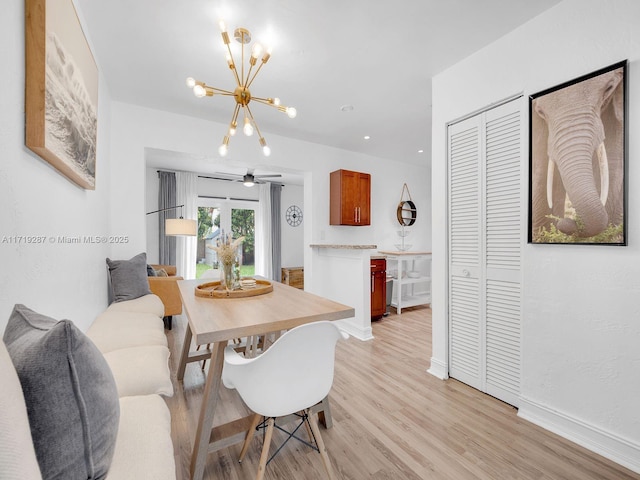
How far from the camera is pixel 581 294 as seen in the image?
5.44 feet

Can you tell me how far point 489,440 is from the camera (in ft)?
5.49

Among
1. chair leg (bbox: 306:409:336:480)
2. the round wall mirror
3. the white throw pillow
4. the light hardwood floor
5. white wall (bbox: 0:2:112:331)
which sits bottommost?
the light hardwood floor

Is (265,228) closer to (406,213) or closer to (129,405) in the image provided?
(406,213)

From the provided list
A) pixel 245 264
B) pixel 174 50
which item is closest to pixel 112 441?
pixel 174 50

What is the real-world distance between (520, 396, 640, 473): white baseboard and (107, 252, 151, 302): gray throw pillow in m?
3.30

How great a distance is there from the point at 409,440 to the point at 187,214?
5.47 m

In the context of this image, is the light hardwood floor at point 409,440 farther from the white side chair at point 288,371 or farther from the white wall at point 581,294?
the white side chair at point 288,371

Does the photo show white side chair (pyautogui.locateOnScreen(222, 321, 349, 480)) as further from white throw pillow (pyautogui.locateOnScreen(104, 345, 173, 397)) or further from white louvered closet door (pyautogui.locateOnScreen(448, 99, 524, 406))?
white louvered closet door (pyautogui.locateOnScreen(448, 99, 524, 406))

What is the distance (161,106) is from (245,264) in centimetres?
422

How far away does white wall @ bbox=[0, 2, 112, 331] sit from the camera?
1.02 metres

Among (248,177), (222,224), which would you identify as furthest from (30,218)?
(222,224)

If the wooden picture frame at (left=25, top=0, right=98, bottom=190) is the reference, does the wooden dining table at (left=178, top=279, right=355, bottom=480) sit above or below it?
below

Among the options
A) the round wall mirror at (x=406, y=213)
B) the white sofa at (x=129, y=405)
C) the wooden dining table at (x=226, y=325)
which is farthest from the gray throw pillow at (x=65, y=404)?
Result: the round wall mirror at (x=406, y=213)

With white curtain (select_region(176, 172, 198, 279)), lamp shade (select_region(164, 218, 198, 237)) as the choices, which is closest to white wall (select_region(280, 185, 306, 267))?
white curtain (select_region(176, 172, 198, 279))
